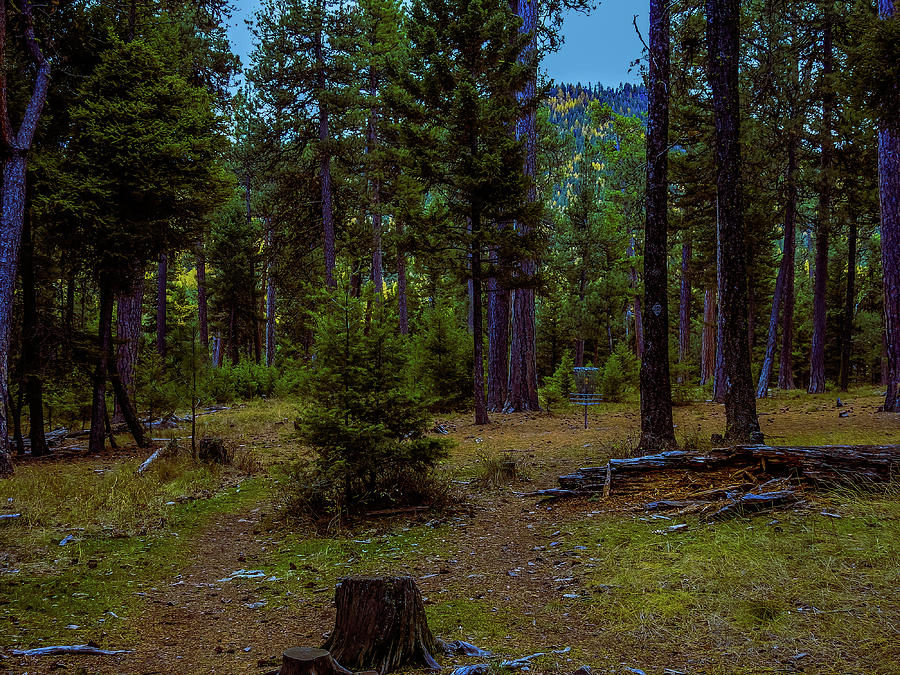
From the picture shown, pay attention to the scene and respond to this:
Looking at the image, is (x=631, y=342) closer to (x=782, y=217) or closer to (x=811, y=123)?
(x=782, y=217)

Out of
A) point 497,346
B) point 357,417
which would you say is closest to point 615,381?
point 497,346

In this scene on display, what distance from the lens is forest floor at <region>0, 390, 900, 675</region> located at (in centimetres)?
359

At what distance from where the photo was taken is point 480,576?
17.7 feet

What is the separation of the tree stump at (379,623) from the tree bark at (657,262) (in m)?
6.30

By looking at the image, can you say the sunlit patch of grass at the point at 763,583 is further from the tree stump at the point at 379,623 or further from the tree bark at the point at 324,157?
the tree bark at the point at 324,157

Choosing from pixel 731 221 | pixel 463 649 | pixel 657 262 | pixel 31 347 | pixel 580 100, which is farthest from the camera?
pixel 580 100

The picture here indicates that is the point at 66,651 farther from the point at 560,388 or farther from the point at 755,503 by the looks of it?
the point at 560,388

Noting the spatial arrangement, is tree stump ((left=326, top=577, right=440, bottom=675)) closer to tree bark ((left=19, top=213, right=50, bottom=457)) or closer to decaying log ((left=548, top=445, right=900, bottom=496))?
decaying log ((left=548, top=445, right=900, bottom=496))

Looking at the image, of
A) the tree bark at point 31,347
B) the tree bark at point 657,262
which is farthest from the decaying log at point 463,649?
the tree bark at point 31,347

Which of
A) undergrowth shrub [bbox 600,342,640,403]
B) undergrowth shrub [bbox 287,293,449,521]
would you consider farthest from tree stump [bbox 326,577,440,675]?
undergrowth shrub [bbox 600,342,640,403]

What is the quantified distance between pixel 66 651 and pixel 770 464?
711 centimetres

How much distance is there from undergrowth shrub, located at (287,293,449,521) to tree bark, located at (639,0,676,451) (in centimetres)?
371

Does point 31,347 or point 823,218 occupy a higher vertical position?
point 823,218

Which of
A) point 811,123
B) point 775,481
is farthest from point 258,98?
point 775,481
